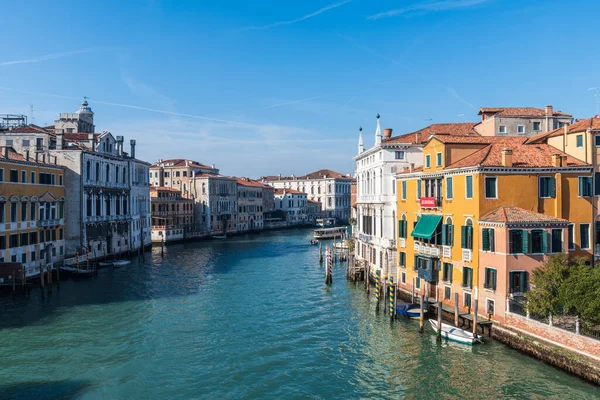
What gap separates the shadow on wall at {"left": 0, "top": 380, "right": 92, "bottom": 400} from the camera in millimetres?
13234

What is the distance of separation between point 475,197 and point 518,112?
13.0 metres

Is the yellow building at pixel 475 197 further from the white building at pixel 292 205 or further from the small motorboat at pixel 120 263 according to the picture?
the white building at pixel 292 205

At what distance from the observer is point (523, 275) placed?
16.7 m

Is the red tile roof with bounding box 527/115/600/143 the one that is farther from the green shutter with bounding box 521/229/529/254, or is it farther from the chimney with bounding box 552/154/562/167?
the green shutter with bounding box 521/229/529/254

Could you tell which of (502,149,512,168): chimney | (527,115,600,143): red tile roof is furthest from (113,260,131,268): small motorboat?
(527,115,600,143): red tile roof

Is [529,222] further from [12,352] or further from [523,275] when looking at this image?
[12,352]

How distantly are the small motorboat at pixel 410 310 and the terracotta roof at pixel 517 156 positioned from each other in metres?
5.82

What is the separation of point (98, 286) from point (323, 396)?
19.1 m

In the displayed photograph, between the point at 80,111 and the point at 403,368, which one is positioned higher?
the point at 80,111

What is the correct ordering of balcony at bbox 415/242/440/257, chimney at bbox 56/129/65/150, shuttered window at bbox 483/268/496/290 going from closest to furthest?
1. shuttered window at bbox 483/268/496/290
2. balcony at bbox 415/242/440/257
3. chimney at bbox 56/129/65/150

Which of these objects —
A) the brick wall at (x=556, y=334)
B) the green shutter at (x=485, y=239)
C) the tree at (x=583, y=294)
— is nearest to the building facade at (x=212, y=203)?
the green shutter at (x=485, y=239)

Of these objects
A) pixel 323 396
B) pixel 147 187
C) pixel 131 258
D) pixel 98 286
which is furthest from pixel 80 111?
pixel 323 396

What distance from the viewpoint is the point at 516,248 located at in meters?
16.8

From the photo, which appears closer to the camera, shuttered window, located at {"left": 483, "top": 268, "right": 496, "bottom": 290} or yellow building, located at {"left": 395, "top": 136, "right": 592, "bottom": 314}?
shuttered window, located at {"left": 483, "top": 268, "right": 496, "bottom": 290}
